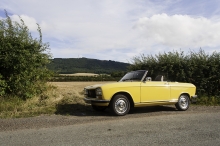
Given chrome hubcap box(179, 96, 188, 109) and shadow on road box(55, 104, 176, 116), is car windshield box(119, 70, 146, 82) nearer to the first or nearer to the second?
shadow on road box(55, 104, 176, 116)

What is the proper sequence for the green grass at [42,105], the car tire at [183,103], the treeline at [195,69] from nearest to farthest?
1. the green grass at [42,105]
2. the car tire at [183,103]
3. the treeline at [195,69]

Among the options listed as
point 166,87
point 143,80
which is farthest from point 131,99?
point 166,87

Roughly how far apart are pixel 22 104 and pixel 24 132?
369 centimetres

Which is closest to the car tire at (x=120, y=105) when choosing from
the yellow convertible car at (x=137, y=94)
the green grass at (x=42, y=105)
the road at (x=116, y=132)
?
the yellow convertible car at (x=137, y=94)

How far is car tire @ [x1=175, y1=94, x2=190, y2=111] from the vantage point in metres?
9.37

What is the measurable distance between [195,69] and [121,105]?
6.31m

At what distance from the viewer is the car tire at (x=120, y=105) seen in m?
7.90

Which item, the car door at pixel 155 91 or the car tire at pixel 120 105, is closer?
the car tire at pixel 120 105

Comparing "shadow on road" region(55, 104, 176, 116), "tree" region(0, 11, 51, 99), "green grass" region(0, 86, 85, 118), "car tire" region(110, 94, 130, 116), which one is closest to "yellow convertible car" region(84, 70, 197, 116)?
"car tire" region(110, 94, 130, 116)

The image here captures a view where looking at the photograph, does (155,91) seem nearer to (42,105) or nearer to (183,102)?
(183,102)

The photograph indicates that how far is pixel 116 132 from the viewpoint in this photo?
18.4ft

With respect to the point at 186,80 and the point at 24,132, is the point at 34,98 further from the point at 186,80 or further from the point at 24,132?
the point at 186,80

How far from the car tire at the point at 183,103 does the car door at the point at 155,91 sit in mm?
674

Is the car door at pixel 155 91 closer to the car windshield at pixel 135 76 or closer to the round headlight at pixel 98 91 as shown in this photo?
the car windshield at pixel 135 76
